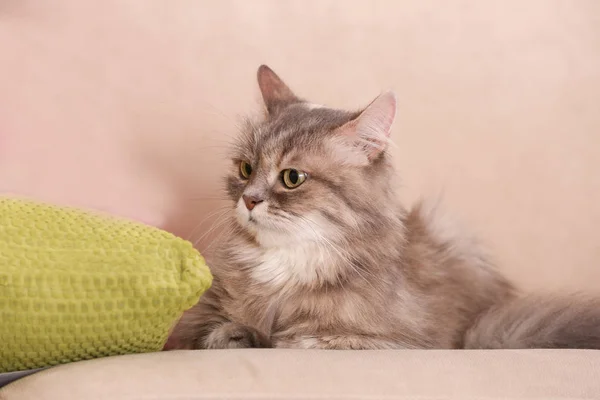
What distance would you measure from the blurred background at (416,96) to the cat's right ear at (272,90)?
22 centimetres

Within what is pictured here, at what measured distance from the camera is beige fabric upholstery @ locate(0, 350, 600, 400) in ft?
3.41

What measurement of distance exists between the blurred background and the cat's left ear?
562 mm

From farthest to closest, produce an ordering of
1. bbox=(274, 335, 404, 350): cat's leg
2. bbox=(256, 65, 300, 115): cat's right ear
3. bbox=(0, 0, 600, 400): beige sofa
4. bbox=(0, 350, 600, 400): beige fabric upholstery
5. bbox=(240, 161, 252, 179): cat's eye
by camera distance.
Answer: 1. bbox=(0, 0, 600, 400): beige sofa
2. bbox=(256, 65, 300, 115): cat's right ear
3. bbox=(240, 161, 252, 179): cat's eye
4. bbox=(274, 335, 404, 350): cat's leg
5. bbox=(0, 350, 600, 400): beige fabric upholstery

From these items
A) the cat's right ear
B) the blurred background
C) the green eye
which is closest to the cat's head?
the green eye

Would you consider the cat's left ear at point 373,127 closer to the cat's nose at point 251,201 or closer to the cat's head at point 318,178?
the cat's head at point 318,178

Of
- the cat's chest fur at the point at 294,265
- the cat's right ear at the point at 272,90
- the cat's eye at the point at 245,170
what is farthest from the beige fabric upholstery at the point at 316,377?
the cat's right ear at the point at 272,90

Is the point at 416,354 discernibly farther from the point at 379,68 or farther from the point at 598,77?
the point at 598,77

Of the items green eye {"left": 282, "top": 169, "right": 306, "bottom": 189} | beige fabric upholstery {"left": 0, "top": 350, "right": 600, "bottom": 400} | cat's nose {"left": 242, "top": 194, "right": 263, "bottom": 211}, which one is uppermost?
green eye {"left": 282, "top": 169, "right": 306, "bottom": 189}

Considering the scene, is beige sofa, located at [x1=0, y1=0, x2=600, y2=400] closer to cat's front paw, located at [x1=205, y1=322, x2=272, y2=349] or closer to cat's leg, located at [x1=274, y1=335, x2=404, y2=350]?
cat's front paw, located at [x1=205, y1=322, x2=272, y2=349]

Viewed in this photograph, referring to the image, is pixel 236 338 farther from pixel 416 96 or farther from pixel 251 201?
pixel 416 96

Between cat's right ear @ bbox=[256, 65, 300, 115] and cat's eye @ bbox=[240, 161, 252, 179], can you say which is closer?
cat's eye @ bbox=[240, 161, 252, 179]

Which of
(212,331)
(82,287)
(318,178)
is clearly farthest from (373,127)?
(82,287)

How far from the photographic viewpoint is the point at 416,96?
2.18m

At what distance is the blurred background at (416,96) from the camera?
2020 millimetres
